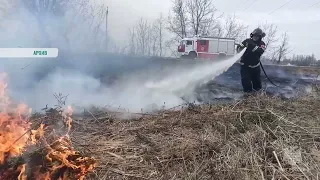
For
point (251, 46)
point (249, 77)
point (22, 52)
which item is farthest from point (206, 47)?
point (22, 52)

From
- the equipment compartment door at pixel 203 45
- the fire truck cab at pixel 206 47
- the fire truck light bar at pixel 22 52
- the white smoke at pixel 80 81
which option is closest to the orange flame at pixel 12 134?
the fire truck light bar at pixel 22 52

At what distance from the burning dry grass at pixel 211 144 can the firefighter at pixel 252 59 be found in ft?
7.96

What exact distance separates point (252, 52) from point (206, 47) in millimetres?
23680

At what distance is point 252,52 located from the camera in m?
8.53

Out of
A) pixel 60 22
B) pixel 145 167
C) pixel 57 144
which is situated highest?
pixel 60 22

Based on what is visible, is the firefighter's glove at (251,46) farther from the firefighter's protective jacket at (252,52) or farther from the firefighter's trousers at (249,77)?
the firefighter's trousers at (249,77)

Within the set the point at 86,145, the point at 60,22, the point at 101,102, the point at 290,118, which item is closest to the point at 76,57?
the point at 60,22

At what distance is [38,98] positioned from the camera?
824 cm

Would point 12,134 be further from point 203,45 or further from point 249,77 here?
point 203,45

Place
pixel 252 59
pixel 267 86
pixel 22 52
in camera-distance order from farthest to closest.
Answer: pixel 267 86, pixel 252 59, pixel 22 52

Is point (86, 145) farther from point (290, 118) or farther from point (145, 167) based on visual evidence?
point (290, 118)

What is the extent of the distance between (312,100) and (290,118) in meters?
2.42

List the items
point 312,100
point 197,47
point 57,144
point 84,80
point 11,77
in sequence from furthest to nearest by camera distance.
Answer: point 197,47 → point 84,80 → point 11,77 → point 312,100 → point 57,144

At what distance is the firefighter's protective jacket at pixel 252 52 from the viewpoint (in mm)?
8453
